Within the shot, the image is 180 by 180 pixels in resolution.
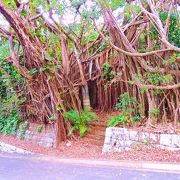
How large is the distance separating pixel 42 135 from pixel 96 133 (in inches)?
57.3

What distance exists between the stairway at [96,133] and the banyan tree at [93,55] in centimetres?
69

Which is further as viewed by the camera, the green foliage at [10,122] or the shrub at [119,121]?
the green foliage at [10,122]

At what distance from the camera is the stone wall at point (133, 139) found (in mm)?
6145

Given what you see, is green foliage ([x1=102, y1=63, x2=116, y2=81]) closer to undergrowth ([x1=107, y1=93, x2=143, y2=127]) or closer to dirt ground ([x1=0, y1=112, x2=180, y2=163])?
undergrowth ([x1=107, y1=93, x2=143, y2=127])

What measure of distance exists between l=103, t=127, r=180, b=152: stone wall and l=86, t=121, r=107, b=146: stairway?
1.01 metres

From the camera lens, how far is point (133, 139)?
21.4ft

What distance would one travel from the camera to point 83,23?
834 cm

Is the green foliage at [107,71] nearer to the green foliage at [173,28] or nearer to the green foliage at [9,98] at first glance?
the green foliage at [173,28]

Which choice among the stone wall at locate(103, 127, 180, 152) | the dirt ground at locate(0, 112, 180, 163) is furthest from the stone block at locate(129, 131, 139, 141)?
the dirt ground at locate(0, 112, 180, 163)

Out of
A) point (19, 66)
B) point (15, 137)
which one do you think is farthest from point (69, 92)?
point (15, 137)

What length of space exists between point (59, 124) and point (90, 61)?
8.15ft

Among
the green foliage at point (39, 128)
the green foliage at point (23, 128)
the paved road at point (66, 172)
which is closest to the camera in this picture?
the paved road at point (66, 172)

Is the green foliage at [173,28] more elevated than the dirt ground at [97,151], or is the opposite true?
the green foliage at [173,28]

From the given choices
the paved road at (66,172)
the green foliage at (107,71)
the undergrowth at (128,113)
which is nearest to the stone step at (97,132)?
the undergrowth at (128,113)
